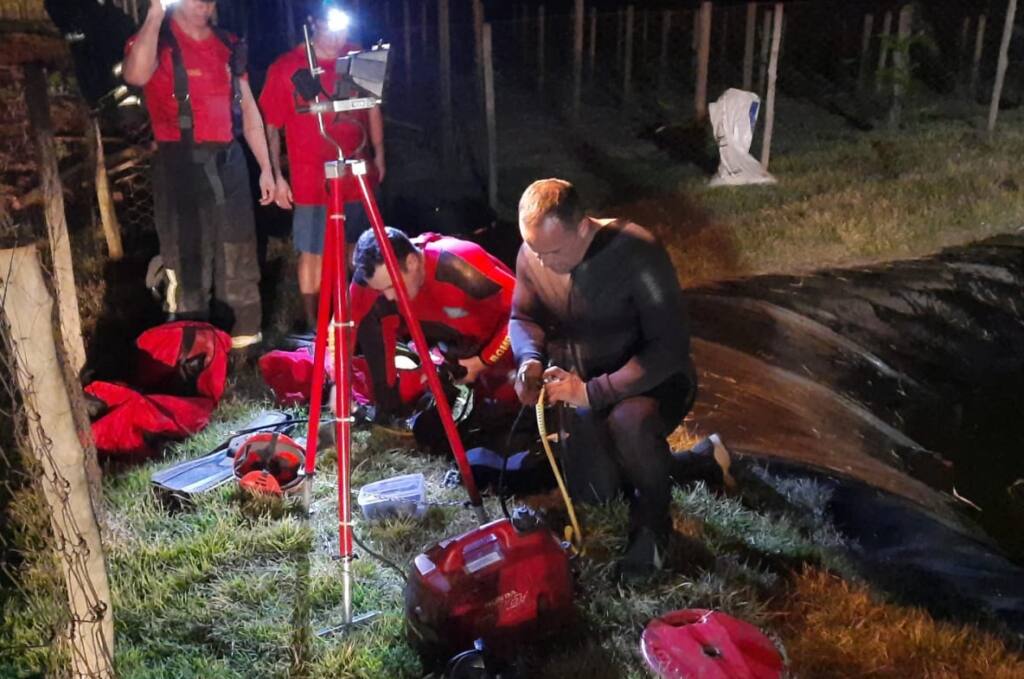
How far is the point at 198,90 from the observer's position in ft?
13.6

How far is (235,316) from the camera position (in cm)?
475

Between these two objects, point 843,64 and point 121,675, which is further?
point 843,64

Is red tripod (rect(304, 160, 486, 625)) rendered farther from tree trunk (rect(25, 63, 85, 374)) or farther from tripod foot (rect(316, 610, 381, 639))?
tree trunk (rect(25, 63, 85, 374))

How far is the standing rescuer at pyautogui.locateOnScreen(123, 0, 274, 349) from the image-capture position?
4020 mm

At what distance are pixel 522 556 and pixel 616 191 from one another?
21.5 feet

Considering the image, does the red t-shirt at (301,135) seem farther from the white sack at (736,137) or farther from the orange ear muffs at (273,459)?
the white sack at (736,137)

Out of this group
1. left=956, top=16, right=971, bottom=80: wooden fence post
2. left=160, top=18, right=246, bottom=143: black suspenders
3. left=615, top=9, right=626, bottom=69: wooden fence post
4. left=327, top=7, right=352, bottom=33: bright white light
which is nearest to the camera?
left=327, top=7, right=352, bottom=33: bright white light

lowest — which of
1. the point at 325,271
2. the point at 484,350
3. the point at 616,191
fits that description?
the point at 616,191

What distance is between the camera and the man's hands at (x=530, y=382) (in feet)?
9.51

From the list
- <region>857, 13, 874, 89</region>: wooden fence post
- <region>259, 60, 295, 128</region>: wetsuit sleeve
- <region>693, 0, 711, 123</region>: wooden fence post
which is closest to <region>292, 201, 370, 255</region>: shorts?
<region>259, 60, 295, 128</region>: wetsuit sleeve

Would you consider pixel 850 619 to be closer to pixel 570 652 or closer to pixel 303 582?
pixel 570 652

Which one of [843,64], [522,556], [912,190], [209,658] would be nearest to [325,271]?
[522,556]

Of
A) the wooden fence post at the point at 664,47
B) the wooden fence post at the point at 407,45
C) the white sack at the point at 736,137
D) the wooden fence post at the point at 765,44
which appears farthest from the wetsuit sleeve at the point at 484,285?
the wooden fence post at the point at 664,47

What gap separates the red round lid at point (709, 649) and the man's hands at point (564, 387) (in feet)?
2.37
